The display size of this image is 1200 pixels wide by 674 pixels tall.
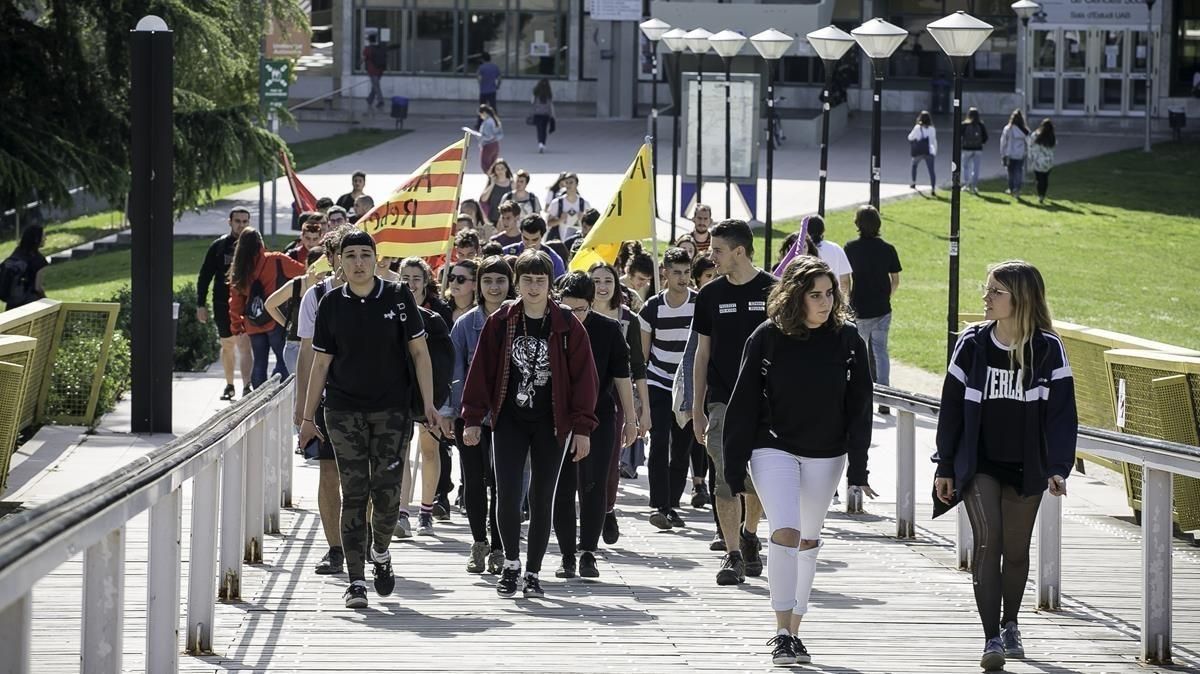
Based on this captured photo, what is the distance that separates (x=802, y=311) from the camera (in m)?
8.03

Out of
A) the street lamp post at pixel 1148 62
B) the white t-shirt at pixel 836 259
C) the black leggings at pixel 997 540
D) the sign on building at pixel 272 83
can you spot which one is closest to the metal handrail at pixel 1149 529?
the black leggings at pixel 997 540

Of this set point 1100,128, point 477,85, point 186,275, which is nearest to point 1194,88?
point 1100,128

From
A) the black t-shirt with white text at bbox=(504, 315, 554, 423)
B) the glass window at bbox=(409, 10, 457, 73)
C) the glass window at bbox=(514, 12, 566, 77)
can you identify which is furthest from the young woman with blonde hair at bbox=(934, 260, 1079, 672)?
the glass window at bbox=(409, 10, 457, 73)

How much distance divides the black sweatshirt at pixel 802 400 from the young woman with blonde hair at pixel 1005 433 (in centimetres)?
41

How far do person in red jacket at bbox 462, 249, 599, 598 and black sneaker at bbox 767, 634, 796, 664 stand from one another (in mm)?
1772

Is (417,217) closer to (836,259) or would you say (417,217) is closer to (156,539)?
(836,259)

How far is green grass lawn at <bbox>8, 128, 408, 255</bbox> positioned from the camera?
36.9 meters

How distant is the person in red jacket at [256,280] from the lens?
55.5 feet

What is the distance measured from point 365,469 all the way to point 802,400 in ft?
8.03

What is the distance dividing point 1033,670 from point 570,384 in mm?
2765

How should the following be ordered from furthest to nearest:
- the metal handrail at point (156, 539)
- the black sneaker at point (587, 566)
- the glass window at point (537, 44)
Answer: the glass window at point (537, 44) → the black sneaker at point (587, 566) → the metal handrail at point (156, 539)

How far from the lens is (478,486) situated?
398 inches

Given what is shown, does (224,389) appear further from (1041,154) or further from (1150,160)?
(1150,160)

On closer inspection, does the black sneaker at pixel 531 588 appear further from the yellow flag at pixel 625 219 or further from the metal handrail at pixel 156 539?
the yellow flag at pixel 625 219
